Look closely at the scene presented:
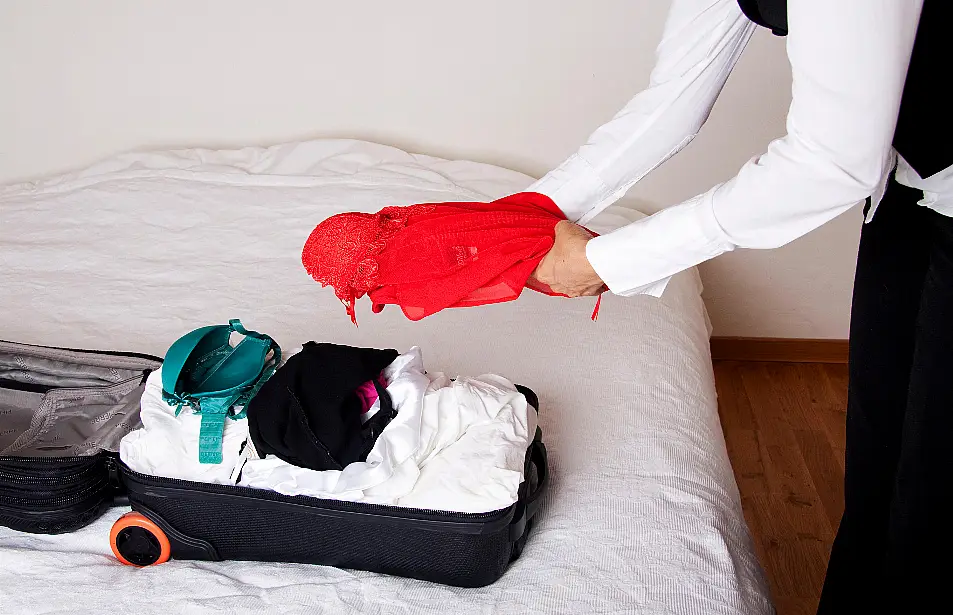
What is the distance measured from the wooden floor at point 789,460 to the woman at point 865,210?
0.56 m

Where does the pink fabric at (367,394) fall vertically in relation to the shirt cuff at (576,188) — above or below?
below

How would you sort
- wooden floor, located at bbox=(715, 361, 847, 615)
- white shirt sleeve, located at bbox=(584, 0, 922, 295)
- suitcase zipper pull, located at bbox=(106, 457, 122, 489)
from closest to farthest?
white shirt sleeve, located at bbox=(584, 0, 922, 295)
suitcase zipper pull, located at bbox=(106, 457, 122, 489)
wooden floor, located at bbox=(715, 361, 847, 615)

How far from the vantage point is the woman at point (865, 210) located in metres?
0.77

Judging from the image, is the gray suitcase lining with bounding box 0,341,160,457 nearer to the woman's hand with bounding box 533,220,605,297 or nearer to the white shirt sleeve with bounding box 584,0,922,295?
the woman's hand with bounding box 533,220,605,297

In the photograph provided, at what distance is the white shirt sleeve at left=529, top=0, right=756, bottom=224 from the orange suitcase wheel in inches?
25.4

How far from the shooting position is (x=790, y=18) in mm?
783

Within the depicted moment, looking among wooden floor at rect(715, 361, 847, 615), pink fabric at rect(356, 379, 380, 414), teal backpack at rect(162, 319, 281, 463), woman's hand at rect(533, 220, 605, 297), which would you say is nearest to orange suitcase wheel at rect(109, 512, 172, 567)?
teal backpack at rect(162, 319, 281, 463)

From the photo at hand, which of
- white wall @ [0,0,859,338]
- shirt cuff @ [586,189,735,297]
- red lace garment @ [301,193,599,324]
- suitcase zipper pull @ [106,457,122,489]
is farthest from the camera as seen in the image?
white wall @ [0,0,859,338]

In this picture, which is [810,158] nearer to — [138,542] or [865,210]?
[865,210]

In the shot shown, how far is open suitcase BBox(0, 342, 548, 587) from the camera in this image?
99 centimetres

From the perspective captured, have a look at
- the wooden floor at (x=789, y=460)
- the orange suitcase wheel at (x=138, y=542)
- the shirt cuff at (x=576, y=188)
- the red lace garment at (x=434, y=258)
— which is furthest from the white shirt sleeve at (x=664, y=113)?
the wooden floor at (x=789, y=460)

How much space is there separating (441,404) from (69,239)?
1372 mm

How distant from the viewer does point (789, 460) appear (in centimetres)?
212

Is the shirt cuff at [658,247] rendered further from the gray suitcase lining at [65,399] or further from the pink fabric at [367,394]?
the gray suitcase lining at [65,399]
